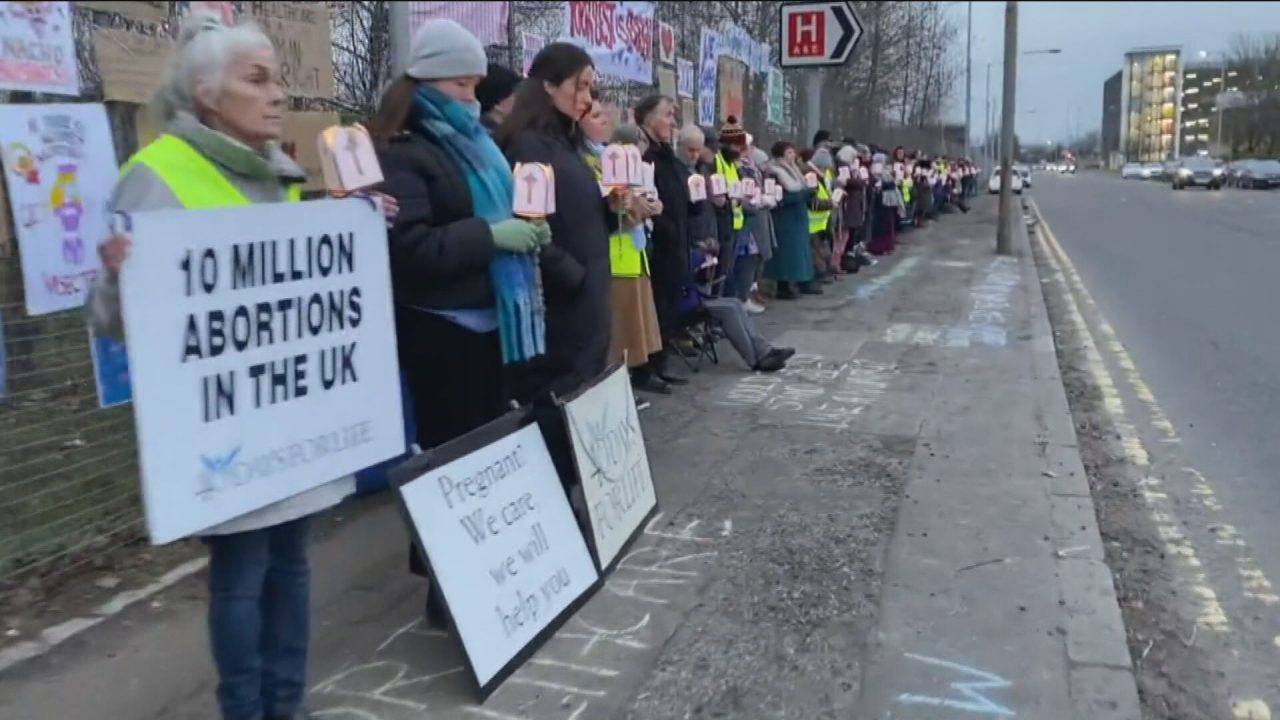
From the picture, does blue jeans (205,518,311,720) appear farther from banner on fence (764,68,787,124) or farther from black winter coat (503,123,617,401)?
banner on fence (764,68,787,124)

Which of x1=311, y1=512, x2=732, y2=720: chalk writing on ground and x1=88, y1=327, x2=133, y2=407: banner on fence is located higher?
x1=88, y1=327, x2=133, y2=407: banner on fence

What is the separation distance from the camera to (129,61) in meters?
3.86

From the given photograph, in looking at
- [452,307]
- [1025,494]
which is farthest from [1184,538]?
[452,307]

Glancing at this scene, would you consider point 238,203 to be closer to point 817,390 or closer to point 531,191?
point 531,191

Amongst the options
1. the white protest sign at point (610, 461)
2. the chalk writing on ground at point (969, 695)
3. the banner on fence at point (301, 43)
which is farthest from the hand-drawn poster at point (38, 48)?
the chalk writing on ground at point (969, 695)

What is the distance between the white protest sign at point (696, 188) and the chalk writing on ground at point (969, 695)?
4.32m

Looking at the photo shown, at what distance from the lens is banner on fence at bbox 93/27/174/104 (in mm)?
3762

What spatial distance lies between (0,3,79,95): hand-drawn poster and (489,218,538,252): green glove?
1.52 meters

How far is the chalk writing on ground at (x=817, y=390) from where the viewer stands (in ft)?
22.5

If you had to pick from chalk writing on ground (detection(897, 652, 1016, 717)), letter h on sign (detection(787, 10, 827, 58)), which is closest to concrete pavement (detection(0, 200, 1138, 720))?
chalk writing on ground (detection(897, 652, 1016, 717))

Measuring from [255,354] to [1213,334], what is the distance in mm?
9386

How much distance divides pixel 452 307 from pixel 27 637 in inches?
70.6

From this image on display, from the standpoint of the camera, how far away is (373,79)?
5.71m

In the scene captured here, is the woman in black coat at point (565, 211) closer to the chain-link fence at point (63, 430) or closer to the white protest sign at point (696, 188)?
the chain-link fence at point (63, 430)
